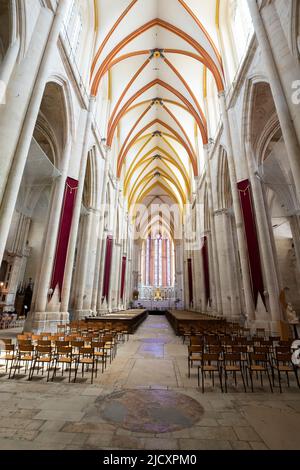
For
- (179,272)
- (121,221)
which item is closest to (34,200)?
(121,221)

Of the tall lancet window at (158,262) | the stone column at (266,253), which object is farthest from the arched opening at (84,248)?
the tall lancet window at (158,262)

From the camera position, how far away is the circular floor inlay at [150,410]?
113 inches

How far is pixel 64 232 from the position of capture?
1055 centimetres

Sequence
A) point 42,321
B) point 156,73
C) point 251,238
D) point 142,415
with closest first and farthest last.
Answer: point 142,415 < point 42,321 < point 251,238 < point 156,73

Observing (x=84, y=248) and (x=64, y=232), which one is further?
(x=84, y=248)

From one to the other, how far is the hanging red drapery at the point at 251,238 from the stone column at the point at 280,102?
3877mm

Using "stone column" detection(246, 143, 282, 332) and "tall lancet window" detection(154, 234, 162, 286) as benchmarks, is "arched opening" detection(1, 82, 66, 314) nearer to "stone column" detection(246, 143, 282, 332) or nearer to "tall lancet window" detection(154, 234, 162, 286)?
"stone column" detection(246, 143, 282, 332)

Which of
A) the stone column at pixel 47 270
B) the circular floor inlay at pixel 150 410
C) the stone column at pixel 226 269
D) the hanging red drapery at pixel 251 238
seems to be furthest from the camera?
the stone column at pixel 226 269

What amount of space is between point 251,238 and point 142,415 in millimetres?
8476

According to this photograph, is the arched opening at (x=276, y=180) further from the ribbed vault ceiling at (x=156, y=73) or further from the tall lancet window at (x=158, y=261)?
the tall lancet window at (x=158, y=261)

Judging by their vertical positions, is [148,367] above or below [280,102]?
below

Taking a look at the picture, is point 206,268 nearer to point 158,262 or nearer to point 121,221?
point 121,221

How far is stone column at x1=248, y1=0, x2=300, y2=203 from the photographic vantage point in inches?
250
